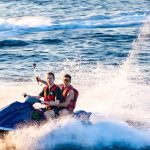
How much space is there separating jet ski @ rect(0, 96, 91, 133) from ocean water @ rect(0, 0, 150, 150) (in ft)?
0.52

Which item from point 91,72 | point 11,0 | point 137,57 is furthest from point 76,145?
point 11,0

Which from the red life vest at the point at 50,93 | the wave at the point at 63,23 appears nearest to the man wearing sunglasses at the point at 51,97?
the red life vest at the point at 50,93

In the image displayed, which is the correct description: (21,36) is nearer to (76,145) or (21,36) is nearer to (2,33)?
(2,33)

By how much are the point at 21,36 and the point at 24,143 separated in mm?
16317

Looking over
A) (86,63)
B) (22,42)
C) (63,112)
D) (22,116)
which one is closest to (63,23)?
(22,42)

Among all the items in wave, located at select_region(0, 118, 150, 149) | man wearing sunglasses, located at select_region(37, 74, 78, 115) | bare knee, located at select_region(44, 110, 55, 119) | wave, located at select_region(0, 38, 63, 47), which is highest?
man wearing sunglasses, located at select_region(37, 74, 78, 115)

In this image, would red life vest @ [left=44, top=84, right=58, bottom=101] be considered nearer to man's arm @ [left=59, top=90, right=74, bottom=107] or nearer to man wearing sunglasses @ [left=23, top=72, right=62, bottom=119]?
man wearing sunglasses @ [left=23, top=72, right=62, bottom=119]

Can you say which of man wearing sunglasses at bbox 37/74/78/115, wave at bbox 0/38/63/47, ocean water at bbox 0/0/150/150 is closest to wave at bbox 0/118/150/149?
ocean water at bbox 0/0/150/150

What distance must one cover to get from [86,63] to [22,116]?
958cm

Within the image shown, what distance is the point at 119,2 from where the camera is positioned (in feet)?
125

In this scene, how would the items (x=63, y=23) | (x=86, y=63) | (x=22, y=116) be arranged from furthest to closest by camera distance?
(x=63, y=23) < (x=86, y=63) < (x=22, y=116)

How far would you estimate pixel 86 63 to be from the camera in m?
20.5

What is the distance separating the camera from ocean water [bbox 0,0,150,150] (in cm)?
1117

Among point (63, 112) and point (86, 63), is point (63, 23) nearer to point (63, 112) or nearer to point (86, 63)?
point (86, 63)
